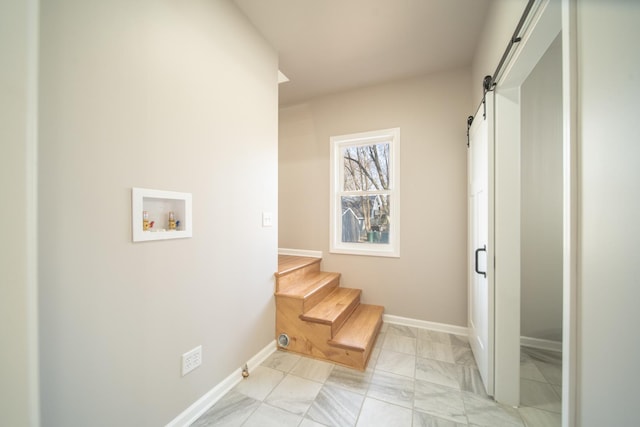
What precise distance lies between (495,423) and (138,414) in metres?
1.97

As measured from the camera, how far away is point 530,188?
7.27 ft

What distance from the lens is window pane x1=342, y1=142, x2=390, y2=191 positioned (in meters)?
2.85

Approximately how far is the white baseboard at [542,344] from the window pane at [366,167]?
2.04m

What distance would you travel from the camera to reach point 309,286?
2.41 metres

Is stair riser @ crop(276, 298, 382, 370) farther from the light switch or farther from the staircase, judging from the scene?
the light switch

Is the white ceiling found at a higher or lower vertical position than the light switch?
higher

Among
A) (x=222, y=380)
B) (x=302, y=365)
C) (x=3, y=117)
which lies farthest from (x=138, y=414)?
(x=3, y=117)

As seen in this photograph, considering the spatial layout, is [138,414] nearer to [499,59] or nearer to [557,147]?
[499,59]

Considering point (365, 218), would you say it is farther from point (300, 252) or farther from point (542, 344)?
point (542, 344)

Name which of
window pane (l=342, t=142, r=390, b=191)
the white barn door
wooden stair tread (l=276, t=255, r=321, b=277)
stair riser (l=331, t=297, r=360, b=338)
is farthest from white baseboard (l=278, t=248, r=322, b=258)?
the white barn door

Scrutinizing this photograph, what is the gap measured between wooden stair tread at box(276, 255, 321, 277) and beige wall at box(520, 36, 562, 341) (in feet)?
7.23

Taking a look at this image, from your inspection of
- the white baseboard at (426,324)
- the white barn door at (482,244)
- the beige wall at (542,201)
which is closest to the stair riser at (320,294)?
the white baseboard at (426,324)

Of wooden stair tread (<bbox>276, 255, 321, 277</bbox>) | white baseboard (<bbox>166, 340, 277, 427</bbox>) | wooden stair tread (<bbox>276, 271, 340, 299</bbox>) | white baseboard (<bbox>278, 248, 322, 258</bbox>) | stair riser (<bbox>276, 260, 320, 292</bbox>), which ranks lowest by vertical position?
white baseboard (<bbox>166, 340, 277, 427</bbox>)

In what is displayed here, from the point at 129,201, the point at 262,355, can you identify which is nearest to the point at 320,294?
the point at 262,355
